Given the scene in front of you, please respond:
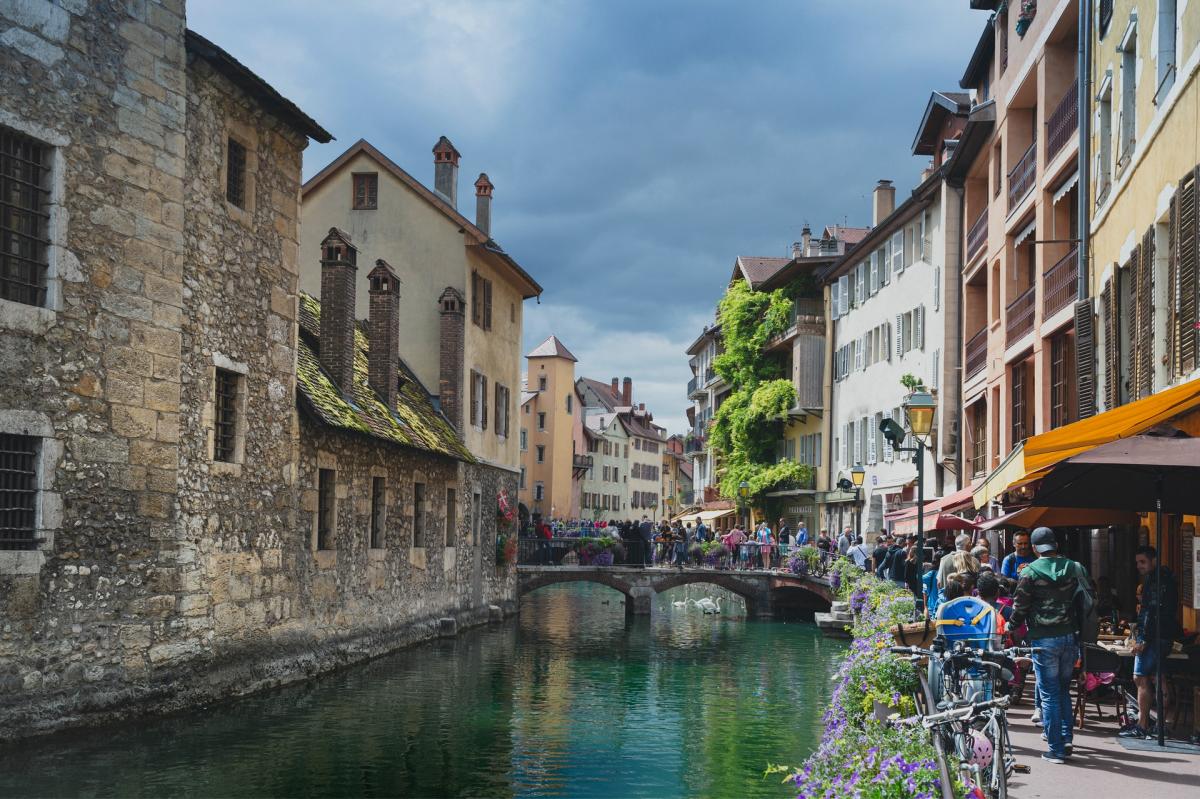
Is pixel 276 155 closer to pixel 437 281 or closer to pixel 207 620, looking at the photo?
pixel 207 620

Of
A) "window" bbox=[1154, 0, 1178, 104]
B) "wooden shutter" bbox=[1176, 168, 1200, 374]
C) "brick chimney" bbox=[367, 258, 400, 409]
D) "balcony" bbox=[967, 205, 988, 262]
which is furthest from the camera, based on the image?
"balcony" bbox=[967, 205, 988, 262]

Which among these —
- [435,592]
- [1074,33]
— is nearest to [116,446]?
[435,592]

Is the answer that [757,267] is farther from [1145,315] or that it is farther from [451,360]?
[1145,315]

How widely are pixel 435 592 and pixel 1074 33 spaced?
1713 cm

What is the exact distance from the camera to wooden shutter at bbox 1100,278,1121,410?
52.5 ft

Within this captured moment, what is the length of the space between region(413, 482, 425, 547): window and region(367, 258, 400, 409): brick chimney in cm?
218

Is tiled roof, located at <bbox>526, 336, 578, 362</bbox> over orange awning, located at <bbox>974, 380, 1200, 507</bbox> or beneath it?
over

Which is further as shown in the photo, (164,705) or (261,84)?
(261,84)

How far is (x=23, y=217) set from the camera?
13.3 meters

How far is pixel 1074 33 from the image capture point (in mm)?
22656

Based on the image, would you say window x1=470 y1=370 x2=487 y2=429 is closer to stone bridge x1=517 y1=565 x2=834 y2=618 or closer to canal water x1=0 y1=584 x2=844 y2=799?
canal water x1=0 y1=584 x2=844 y2=799

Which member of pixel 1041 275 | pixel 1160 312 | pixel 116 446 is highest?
pixel 1041 275

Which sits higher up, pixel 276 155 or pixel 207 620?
pixel 276 155

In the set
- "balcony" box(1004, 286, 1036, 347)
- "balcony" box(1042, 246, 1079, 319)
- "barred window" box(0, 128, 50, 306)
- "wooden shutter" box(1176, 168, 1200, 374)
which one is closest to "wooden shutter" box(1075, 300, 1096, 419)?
"balcony" box(1042, 246, 1079, 319)
